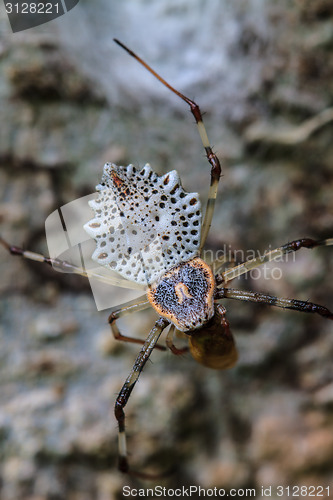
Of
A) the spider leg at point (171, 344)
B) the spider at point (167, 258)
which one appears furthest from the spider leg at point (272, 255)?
the spider leg at point (171, 344)

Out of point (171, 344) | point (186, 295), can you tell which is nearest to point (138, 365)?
point (171, 344)

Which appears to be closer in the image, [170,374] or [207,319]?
[207,319]

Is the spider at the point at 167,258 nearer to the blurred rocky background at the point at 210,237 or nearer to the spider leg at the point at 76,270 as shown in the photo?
the spider leg at the point at 76,270

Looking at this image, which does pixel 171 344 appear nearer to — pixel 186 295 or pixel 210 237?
A: pixel 186 295

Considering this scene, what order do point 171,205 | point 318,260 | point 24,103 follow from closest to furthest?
point 171,205 → point 24,103 → point 318,260

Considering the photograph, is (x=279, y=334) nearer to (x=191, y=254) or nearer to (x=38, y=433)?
(x=191, y=254)

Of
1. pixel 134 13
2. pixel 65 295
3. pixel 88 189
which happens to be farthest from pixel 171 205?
pixel 134 13

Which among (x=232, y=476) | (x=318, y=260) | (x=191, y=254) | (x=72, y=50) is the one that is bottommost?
(x=232, y=476)
